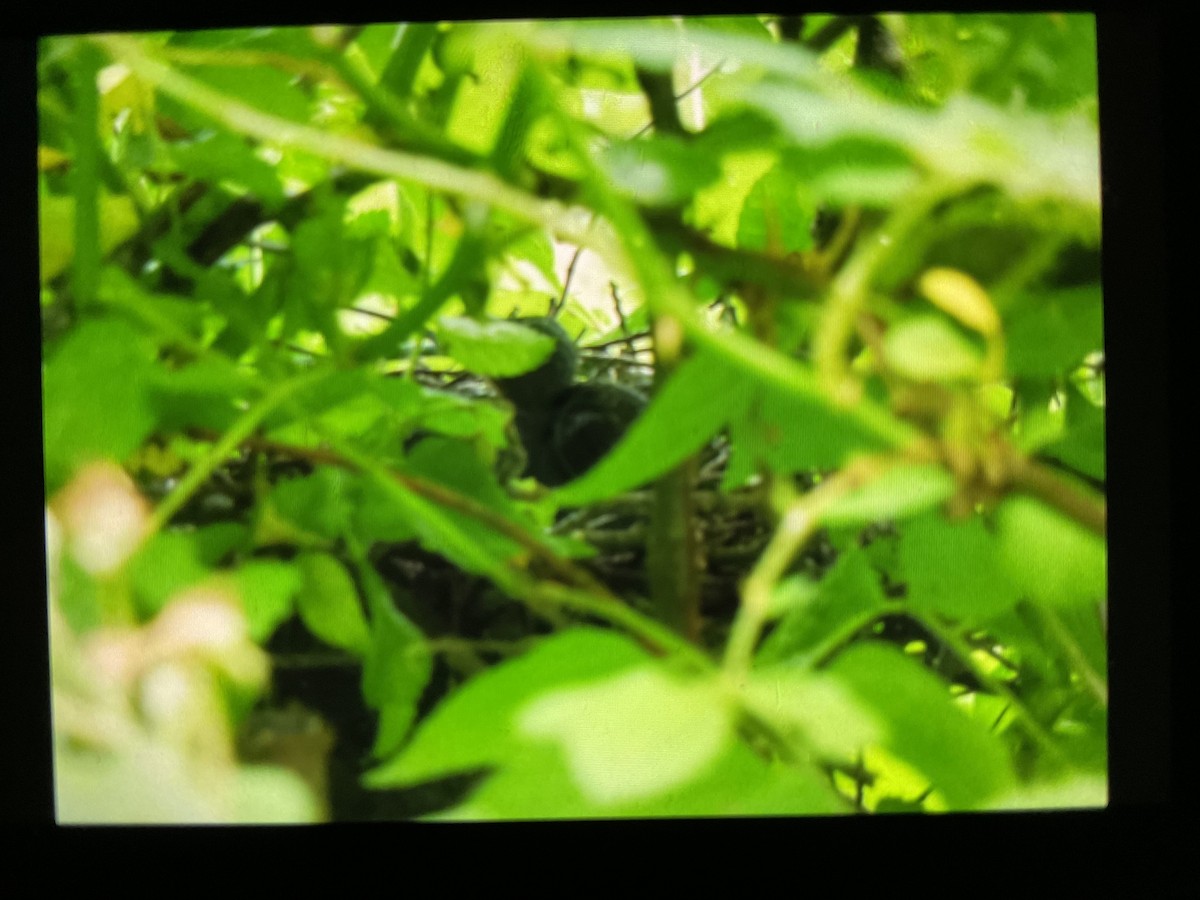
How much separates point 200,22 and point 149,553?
0.25m

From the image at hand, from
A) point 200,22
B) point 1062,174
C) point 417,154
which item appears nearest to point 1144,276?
point 1062,174

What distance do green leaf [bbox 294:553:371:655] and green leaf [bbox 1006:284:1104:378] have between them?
31 centimetres

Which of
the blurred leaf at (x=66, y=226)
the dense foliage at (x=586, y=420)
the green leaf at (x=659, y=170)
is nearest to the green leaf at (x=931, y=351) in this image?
the dense foliage at (x=586, y=420)

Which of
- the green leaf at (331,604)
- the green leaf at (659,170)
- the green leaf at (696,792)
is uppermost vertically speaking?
Result: the green leaf at (659,170)

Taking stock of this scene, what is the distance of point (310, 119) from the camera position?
1.47 feet

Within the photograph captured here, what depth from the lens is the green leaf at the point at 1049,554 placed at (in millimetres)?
439

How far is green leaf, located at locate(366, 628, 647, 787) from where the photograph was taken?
0.43 metres

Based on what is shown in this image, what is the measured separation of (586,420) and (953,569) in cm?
17

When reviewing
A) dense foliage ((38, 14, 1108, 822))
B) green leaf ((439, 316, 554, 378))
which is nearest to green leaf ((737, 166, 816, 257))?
dense foliage ((38, 14, 1108, 822))

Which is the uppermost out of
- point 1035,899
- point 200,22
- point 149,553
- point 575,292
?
point 200,22

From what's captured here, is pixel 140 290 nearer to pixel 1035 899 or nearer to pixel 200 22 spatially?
pixel 200 22

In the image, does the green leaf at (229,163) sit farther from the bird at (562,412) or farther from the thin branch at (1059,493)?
the thin branch at (1059,493)

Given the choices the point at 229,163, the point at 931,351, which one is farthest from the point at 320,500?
the point at 931,351

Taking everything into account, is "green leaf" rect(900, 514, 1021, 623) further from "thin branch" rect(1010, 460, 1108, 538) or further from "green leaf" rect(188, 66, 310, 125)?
"green leaf" rect(188, 66, 310, 125)
